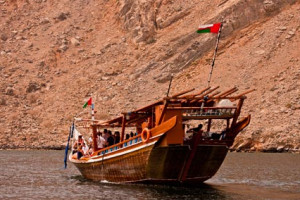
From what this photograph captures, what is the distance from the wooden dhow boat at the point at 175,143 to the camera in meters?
33.2

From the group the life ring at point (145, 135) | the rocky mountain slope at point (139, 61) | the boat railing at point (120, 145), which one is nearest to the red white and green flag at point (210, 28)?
the life ring at point (145, 135)

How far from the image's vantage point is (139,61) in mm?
86562

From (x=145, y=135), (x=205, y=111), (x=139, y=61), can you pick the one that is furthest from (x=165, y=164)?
(x=139, y=61)

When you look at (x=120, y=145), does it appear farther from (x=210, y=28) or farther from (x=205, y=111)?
(x=210, y=28)

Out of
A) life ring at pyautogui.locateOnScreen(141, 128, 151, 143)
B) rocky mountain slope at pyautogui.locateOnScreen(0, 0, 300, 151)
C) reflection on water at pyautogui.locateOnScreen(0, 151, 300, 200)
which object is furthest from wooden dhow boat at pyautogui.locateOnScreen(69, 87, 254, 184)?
rocky mountain slope at pyautogui.locateOnScreen(0, 0, 300, 151)

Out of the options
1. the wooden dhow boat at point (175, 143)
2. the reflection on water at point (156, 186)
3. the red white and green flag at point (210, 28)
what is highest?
the red white and green flag at point (210, 28)

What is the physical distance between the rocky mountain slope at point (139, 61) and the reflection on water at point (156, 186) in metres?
21.9

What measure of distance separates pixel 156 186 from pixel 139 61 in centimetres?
5297

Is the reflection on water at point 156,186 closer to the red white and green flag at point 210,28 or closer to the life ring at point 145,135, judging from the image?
the life ring at point 145,135

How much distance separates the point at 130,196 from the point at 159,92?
48989 mm

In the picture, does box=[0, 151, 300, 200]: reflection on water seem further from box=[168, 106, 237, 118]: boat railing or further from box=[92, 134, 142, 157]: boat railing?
box=[168, 106, 237, 118]: boat railing

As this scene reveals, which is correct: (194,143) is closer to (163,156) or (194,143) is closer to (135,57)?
(163,156)

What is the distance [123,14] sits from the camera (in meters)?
94.4

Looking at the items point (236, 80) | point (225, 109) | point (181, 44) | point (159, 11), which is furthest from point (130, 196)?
point (159, 11)
